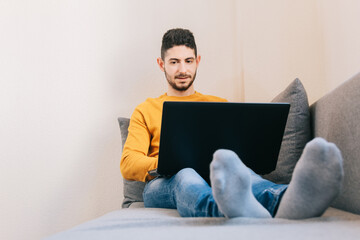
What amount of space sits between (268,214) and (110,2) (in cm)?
167

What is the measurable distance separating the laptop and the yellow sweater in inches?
8.2

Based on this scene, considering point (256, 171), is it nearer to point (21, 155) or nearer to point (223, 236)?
point (223, 236)

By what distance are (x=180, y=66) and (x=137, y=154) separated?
0.51 metres

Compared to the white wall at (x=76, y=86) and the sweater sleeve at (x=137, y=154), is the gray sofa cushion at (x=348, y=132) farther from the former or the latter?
the white wall at (x=76, y=86)

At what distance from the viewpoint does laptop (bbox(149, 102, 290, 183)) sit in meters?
0.91

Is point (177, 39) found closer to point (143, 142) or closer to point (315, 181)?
point (143, 142)

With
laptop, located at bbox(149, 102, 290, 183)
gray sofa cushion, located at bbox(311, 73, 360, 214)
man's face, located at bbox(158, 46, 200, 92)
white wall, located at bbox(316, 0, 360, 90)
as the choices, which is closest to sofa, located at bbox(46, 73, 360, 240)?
gray sofa cushion, located at bbox(311, 73, 360, 214)

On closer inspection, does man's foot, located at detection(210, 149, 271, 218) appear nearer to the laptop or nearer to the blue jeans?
the blue jeans

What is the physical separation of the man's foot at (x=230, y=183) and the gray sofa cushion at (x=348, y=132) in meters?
0.37

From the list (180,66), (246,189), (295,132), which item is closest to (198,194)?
(246,189)

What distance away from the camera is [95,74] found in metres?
1.92

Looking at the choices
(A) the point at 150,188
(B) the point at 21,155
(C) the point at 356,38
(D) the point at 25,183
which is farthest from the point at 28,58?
(C) the point at 356,38

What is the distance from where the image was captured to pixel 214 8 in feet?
6.25

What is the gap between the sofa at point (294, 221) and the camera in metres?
0.57
